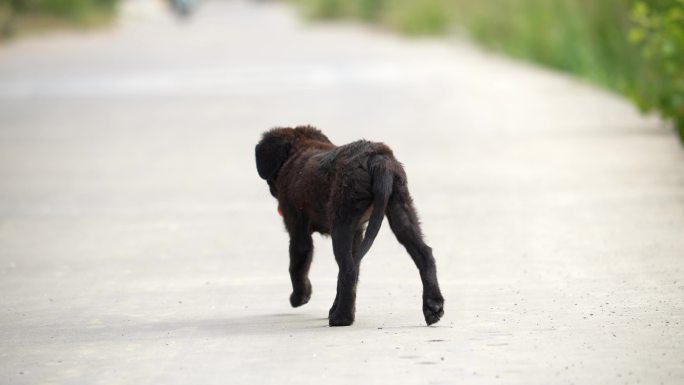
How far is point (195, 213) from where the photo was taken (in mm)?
12969

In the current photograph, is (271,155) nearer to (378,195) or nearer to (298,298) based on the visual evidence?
(298,298)

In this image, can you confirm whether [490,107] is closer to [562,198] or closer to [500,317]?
[562,198]

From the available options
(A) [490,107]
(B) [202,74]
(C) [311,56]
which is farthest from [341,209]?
(C) [311,56]

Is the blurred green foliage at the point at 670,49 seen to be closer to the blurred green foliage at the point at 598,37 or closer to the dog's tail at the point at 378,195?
the blurred green foliage at the point at 598,37

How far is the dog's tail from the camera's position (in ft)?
25.0

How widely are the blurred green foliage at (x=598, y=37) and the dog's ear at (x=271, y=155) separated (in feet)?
23.5

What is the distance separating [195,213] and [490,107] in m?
9.27

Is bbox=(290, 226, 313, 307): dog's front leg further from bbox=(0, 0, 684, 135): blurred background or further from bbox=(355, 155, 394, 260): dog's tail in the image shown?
bbox=(0, 0, 684, 135): blurred background

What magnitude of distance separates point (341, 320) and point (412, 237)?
1.74 feet

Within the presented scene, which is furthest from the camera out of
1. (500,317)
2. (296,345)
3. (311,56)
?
(311,56)

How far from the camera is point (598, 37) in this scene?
24812mm

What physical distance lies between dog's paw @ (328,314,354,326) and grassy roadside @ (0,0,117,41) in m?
36.1

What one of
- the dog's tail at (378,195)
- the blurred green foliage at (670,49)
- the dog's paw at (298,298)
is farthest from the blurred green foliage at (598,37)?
the dog's tail at (378,195)

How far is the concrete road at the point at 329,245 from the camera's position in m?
7.12
